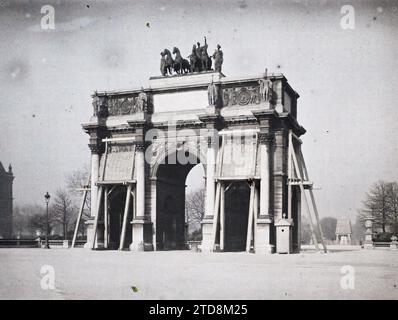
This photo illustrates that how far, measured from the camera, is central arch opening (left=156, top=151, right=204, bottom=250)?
122 feet

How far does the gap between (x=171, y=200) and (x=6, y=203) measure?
1922 inches

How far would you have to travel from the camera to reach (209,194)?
3447cm

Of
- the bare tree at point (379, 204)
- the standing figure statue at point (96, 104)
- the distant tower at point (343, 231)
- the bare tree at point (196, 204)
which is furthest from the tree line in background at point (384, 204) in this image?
the standing figure statue at point (96, 104)

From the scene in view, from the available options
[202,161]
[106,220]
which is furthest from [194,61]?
[106,220]

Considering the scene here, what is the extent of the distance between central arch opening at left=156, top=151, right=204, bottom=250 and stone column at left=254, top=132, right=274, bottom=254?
17.1 feet

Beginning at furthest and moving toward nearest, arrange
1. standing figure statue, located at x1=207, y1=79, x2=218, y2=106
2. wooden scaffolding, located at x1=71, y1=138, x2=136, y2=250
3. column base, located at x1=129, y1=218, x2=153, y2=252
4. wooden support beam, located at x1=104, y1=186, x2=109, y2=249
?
wooden support beam, located at x1=104, y1=186, x2=109, y2=249
wooden scaffolding, located at x1=71, y1=138, x2=136, y2=250
column base, located at x1=129, y1=218, x2=153, y2=252
standing figure statue, located at x1=207, y1=79, x2=218, y2=106

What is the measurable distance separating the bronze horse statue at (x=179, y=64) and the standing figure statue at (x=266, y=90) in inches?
219

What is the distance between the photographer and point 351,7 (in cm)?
1572

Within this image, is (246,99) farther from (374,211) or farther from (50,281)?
(374,211)

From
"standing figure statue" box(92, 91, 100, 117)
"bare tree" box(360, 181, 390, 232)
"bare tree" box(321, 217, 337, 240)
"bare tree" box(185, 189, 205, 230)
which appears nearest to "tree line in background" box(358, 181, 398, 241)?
"bare tree" box(360, 181, 390, 232)

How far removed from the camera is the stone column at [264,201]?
3284 centimetres

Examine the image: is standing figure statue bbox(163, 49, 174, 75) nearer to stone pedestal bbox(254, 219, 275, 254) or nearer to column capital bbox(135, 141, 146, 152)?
column capital bbox(135, 141, 146, 152)
